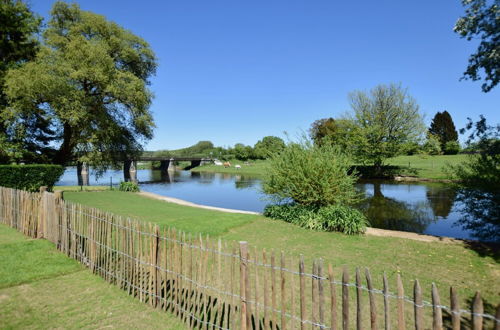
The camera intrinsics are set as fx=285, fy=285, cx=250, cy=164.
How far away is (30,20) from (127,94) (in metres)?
10.1

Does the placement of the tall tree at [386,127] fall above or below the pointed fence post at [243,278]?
above

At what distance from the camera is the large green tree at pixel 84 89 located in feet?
71.3

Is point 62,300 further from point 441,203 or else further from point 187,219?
point 441,203

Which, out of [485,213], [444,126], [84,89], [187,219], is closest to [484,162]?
[485,213]

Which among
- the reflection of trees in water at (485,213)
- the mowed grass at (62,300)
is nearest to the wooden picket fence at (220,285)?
the mowed grass at (62,300)

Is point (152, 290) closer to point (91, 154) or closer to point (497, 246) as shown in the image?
point (497, 246)

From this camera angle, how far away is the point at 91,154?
84.3ft

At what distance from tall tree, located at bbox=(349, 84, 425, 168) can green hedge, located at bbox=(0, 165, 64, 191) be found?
114 ft

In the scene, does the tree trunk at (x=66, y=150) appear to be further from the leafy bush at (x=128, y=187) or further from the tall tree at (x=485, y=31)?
the tall tree at (x=485, y=31)

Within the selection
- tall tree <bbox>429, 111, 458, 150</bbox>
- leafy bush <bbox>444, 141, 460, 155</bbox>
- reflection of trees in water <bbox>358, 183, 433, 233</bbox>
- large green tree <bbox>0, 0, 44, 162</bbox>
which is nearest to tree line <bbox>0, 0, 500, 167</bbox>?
large green tree <bbox>0, 0, 44, 162</bbox>

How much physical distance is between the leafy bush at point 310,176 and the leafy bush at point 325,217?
0.51 m

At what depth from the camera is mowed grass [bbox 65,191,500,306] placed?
6584 millimetres

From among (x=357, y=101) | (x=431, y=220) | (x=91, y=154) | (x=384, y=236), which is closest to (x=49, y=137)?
(x=91, y=154)

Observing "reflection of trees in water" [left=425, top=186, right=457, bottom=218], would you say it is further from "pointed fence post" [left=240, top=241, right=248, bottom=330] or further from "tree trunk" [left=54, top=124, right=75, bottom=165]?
"tree trunk" [left=54, top=124, right=75, bottom=165]
